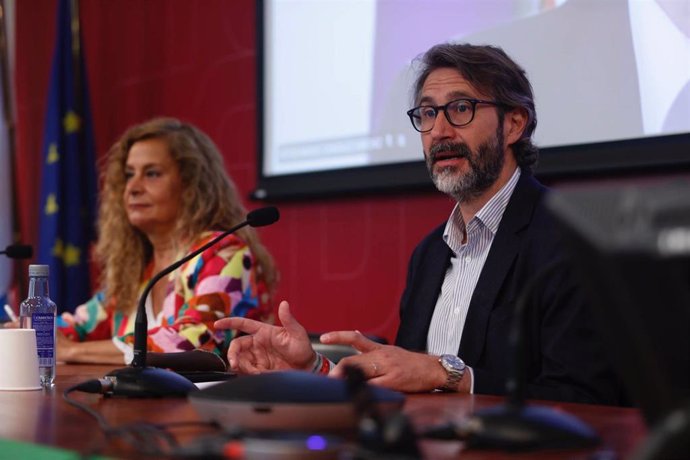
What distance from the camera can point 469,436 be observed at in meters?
0.93

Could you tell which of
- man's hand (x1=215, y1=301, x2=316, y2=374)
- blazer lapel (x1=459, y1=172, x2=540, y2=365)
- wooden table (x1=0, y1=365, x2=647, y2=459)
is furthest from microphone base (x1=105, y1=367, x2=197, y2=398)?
blazer lapel (x1=459, y1=172, x2=540, y2=365)

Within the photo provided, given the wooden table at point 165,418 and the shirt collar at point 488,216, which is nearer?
the wooden table at point 165,418

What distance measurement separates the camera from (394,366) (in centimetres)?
162

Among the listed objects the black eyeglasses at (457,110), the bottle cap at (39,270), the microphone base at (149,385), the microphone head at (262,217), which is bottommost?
the microphone base at (149,385)

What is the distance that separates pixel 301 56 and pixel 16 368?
2151mm

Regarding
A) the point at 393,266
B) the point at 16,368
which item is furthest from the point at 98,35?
the point at 16,368

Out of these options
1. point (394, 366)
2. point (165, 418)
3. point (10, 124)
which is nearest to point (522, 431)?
point (165, 418)

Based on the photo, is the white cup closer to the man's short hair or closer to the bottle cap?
the bottle cap

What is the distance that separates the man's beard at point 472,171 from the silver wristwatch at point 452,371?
569 millimetres

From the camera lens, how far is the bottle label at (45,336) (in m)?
1.89

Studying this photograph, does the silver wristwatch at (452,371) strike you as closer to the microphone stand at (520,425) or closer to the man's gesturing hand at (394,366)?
the man's gesturing hand at (394,366)

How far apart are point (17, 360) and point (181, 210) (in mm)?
1310

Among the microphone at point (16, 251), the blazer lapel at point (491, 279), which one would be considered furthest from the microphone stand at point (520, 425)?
the microphone at point (16, 251)

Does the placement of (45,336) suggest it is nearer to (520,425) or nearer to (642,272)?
(520,425)
